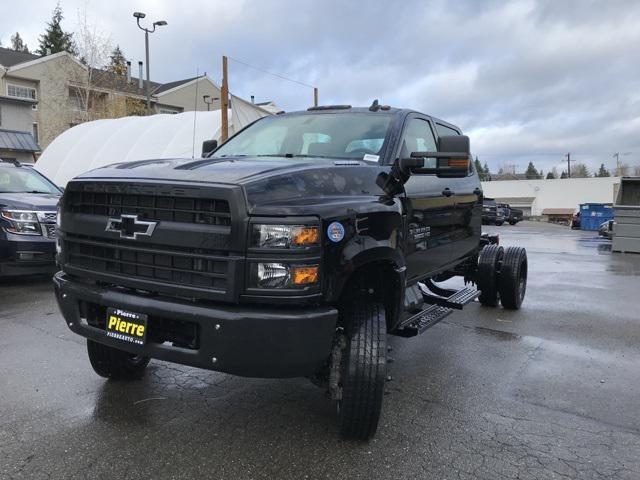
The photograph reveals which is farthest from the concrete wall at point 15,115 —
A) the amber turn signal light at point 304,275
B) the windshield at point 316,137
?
the amber turn signal light at point 304,275

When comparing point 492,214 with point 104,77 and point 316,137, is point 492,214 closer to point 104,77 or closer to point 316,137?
point 104,77

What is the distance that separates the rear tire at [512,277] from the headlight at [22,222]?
612 centimetres

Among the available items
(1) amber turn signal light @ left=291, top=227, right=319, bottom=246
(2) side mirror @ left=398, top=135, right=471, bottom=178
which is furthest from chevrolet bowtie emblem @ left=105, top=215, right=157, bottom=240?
(2) side mirror @ left=398, top=135, right=471, bottom=178

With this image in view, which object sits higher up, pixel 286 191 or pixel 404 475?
pixel 286 191

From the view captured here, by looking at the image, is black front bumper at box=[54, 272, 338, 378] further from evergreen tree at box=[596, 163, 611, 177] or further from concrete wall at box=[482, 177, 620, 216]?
evergreen tree at box=[596, 163, 611, 177]

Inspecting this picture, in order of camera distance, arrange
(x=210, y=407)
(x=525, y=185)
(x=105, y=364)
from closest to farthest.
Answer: (x=210, y=407)
(x=105, y=364)
(x=525, y=185)

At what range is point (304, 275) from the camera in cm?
257

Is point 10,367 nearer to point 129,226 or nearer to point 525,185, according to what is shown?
point 129,226

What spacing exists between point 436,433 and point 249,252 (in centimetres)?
166

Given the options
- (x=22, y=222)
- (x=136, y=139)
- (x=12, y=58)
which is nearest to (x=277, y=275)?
(x=22, y=222)

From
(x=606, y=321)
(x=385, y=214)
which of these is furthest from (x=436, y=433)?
(x=606, y=321)

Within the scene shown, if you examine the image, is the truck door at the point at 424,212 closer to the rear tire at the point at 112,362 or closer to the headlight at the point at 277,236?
the headlight at the point at 277,236

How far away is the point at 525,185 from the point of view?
199 feet

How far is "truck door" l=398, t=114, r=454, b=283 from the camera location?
150 inches
